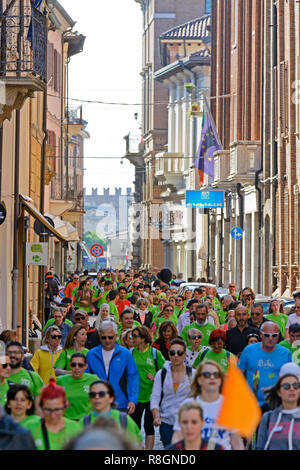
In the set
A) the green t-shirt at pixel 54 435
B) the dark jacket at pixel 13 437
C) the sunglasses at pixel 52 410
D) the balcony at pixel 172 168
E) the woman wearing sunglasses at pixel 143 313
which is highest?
the balcony at pixel 172 168

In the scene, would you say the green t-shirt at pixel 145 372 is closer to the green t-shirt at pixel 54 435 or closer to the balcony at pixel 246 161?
the green t-shirt at pixel 54 435

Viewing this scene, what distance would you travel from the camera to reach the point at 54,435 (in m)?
8.42

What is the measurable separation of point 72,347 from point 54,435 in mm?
4826

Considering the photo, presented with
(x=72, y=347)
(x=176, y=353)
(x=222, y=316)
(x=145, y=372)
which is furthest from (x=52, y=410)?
(x=222, y=316)

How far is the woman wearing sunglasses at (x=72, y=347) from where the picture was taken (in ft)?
42.2

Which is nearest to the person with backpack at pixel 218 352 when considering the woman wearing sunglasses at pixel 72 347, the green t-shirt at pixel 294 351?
the green t-shirt at pixel 294 351

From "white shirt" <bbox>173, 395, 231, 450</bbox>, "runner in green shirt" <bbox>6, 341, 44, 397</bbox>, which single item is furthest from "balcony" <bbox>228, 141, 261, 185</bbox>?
"white shirt" <bbox>173, 395, 231, 450</bbox>

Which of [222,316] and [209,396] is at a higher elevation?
[222,316]

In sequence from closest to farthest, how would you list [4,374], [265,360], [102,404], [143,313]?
[102,404] → [4,374] → [265,360] → [143,313]

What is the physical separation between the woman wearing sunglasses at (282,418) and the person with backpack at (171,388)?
260cm

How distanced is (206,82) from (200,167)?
17802mm

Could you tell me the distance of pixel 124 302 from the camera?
23.1 metres

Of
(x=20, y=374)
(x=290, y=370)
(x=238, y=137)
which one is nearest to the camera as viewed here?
(x=290, y=370)

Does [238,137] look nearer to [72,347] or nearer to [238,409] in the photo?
[72,347]
